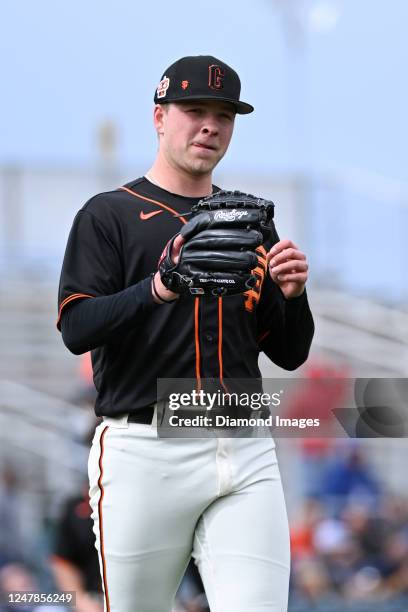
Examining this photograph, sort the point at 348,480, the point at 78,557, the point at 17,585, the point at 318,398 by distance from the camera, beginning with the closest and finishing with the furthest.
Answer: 1. the point at 318,398
2. the point at 78,557
3. the point at 17,585
4. the point at 348,480

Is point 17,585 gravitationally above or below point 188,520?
below

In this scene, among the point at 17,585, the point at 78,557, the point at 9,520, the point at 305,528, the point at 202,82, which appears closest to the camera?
the point at 202,82

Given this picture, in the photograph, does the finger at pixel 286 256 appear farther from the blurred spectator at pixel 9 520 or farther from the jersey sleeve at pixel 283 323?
the blurred spectator at pixel 9 520

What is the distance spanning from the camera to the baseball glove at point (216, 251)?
2865 millimetres

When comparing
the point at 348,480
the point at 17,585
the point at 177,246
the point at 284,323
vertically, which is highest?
the point at 177,246

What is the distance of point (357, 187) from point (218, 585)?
9107 millimetres

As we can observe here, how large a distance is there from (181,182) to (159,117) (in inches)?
8.4

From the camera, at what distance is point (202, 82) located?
3162 mm

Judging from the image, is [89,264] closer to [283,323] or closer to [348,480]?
[283,323]

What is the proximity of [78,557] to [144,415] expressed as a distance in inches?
101

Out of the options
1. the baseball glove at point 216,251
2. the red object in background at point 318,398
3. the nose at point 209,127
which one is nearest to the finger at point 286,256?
the baseball glove at point 216,251

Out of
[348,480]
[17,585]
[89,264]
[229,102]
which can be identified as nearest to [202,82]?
[229,102]

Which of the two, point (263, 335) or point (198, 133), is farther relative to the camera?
point (263, 335)

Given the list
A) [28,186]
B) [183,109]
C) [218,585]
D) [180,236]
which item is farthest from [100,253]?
[28,186]
